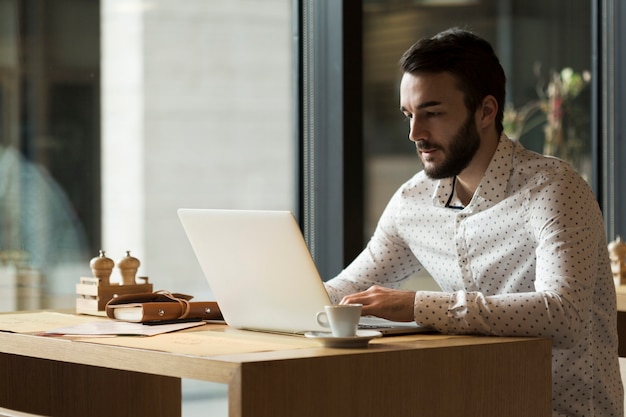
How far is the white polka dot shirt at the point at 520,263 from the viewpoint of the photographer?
187 centimetres

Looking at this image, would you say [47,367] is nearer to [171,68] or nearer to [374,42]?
[171,68]

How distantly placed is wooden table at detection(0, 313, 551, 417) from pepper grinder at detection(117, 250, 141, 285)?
32 cm

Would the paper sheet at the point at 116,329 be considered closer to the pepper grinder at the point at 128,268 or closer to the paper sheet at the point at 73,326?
the paper sheet at the point at 73,326

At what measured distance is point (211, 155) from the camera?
3.22m

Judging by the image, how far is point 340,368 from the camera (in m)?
1.62

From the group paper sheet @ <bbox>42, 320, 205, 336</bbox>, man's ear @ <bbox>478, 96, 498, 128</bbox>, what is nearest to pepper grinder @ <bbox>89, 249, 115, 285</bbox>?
paper sheet @ <bbox>42, 320, 205, 336</bbox>

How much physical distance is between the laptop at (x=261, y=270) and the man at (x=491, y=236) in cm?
12

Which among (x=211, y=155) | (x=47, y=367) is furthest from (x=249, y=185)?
(x=47, y=367)

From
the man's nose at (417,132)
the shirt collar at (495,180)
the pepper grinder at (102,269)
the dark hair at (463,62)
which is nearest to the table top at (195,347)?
the pepper grinder at (102,269)

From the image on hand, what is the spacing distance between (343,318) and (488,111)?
0.76 m

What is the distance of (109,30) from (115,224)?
0.54 meters

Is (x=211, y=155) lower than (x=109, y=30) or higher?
lower

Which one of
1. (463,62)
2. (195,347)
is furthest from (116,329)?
(463,62)

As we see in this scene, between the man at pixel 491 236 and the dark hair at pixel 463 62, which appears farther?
the dark hair at pixel 463 62
